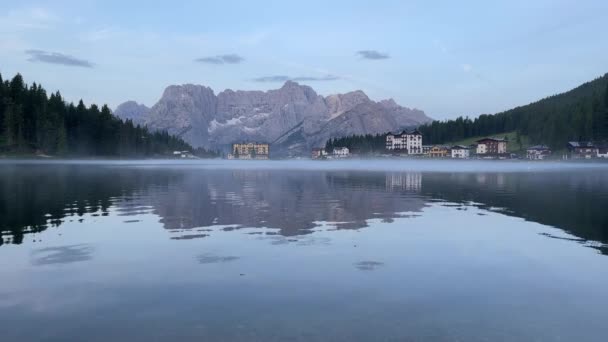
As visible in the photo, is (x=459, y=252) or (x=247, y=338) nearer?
(x=247, y=338)

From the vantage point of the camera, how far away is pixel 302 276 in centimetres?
1855

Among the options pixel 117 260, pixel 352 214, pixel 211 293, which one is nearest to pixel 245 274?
pixel 211 293

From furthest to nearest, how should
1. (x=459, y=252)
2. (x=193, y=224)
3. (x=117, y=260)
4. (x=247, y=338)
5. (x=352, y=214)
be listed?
1. (x=352, y=214)
2. (x=193, y=224)
3. (x=459, y=252)
4. (x=117, y=260)
5. (x=247, y=338)

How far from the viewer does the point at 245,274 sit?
1881cm

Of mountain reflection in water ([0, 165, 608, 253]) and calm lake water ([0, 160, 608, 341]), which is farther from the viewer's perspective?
mountain reflection in water ([0, 165, 608, 253])

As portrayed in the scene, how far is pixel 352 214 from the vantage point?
38188 mm

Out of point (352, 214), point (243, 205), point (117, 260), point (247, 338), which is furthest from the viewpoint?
point (243, 205)

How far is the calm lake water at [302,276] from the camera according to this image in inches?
511

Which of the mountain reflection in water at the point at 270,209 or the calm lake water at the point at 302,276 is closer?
the calm lake water at the point at 302,276

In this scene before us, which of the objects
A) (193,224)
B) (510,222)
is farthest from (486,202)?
(193,224)

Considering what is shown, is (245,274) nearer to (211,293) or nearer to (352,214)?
(211,293)

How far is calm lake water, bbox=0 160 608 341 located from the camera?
42.6 feet

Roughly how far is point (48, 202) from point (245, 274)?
3391 cm

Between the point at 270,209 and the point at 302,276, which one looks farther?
the point at 270,209
